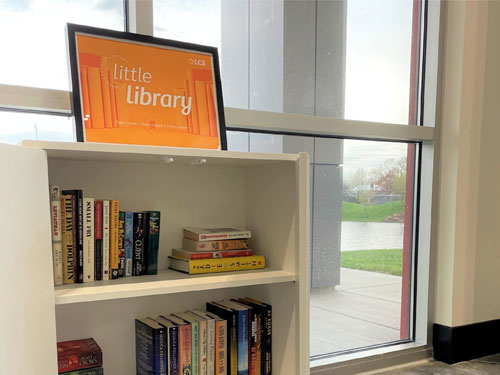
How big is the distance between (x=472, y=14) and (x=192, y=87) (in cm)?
143

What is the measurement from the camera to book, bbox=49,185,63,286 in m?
1.11

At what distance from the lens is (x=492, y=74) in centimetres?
208

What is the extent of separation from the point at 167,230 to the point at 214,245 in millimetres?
196

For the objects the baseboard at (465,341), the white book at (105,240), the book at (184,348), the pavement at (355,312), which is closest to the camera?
the white book at (105,240)

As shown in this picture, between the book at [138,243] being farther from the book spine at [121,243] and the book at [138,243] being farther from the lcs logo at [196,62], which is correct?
the lcs logo at [196,62]

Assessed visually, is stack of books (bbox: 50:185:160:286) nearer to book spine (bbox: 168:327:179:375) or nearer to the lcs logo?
book spine (bbox: 168:327:179:375)

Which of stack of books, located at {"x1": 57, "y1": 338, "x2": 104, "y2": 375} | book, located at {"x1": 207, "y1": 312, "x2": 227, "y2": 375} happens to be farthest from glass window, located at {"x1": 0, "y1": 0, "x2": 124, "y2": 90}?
book, located at {"x1": 207, "y1": 312, "x2": 227, "y2": 375}

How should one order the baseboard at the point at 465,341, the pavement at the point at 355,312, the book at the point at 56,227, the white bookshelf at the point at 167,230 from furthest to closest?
the baseboard at the point at 465,341 < the pavement at the point at 355,312 < the book at the point at 56,227 < the white bookshelf at the point at 167,230

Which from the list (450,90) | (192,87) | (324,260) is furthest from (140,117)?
(450,90)

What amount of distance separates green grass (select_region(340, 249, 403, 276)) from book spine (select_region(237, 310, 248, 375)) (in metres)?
0.72

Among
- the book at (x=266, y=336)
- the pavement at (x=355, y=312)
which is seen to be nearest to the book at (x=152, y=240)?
the book at (x=266, y=336)

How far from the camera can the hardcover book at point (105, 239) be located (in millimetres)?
1210

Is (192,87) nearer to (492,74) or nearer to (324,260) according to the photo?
(324,260)

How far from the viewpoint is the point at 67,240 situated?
115cm
